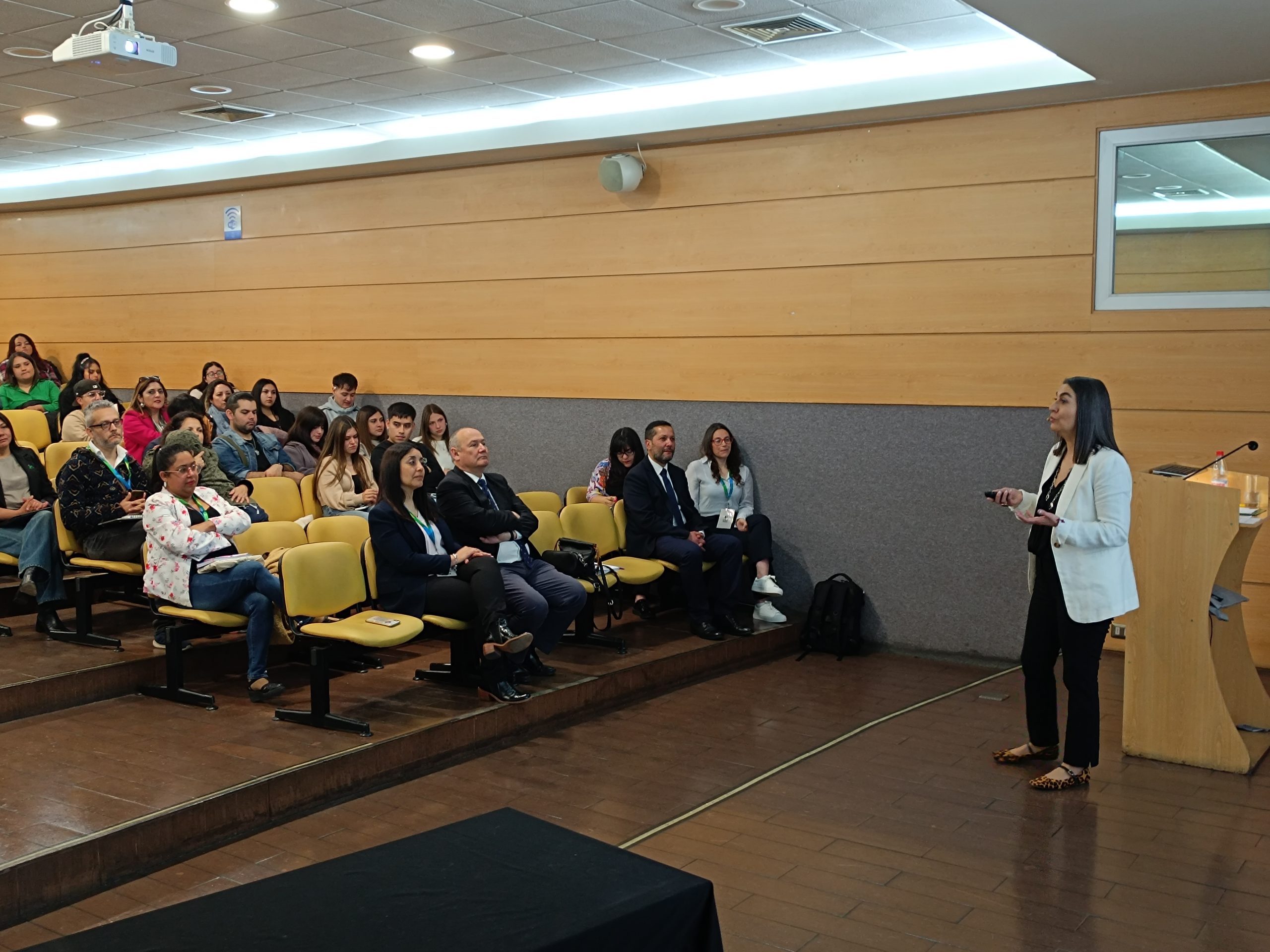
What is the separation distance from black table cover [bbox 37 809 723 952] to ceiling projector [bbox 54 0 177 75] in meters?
3.74

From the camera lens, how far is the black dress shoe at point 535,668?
5688mm

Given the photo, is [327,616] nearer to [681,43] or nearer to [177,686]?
[177,686]

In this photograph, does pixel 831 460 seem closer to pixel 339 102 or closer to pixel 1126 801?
pixel 1126 801

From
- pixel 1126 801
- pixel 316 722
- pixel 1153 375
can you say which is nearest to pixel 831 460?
pixel 1153 375

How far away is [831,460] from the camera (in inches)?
282

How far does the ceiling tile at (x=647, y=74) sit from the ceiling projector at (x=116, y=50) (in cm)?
275

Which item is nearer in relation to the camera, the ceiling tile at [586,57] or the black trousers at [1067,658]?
the black trousers at [1067,658]

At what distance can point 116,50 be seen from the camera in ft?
15.0

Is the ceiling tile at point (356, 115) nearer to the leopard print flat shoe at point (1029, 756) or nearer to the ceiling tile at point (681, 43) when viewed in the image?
the ceiling tile at point (681, 43)

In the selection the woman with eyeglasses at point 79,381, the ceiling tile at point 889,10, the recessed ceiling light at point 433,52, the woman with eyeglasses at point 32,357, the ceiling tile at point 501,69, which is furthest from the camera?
the woman with eyeglasses at point 32,357

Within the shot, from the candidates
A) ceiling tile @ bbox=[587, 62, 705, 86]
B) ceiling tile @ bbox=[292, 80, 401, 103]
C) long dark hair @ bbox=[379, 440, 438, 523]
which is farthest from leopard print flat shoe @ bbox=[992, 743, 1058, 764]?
ceiling tile @ bbox=[292, 80, 401, 103]

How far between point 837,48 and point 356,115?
11.6ft

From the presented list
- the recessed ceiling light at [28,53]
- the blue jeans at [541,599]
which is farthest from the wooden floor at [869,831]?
the recessed ceiling light at [28,53]

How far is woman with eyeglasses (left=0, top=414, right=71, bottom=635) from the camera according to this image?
18.9 ft
